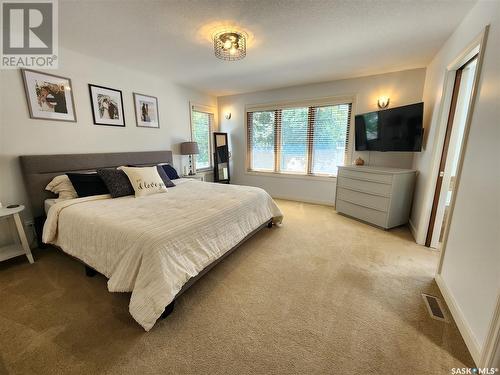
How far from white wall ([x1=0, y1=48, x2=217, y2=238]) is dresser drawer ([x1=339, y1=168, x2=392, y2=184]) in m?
3.21

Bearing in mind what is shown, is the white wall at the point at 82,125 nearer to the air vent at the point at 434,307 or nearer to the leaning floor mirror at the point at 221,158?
the leaning floor mirror at the point at 221,158

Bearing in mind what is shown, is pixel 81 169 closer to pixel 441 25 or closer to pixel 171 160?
pixel 171 160

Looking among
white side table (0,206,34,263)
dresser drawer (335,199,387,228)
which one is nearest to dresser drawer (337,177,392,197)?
dresser drawer (335,199,387,228)

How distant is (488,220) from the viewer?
4.05 feet

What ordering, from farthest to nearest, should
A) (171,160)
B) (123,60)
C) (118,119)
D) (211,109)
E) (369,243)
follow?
1. (211,109)
2. (171,160)
3. (118,119)
4. (123,60)
5. (369,243)

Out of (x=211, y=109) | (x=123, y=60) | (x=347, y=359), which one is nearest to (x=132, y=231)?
(x=347, y=359)

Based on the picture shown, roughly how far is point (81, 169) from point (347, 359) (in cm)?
341

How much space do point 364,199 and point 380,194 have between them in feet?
0.89

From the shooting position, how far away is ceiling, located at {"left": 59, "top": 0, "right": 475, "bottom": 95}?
1748mm

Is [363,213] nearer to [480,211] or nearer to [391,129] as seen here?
[391,129]

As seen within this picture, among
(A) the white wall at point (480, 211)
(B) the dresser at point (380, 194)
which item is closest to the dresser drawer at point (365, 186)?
(B) the dresser at point (380, 194)

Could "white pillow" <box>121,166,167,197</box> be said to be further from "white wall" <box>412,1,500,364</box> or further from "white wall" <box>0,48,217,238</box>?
"white wall" <box>412,1,500,364</box>

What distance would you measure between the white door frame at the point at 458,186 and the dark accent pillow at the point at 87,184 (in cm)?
346

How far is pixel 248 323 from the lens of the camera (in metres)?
1.45
